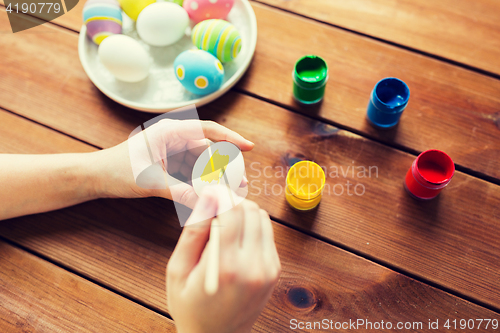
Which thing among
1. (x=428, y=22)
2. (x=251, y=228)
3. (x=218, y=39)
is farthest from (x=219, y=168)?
(x=428, y=22)

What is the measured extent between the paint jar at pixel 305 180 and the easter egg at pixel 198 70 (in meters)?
0.27

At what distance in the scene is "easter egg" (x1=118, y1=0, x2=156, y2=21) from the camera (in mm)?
838

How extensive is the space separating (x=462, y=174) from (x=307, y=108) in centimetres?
38

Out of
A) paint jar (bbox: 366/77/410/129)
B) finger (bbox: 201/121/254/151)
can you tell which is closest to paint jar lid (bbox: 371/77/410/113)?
paint jar (bbox: 366/77/410/129)

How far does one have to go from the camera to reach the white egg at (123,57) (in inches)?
30.7

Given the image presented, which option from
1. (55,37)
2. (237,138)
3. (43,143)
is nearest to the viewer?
(237,138)

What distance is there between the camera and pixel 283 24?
36.1 inches

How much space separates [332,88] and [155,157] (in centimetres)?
47

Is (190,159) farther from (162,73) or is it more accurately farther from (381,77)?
(381,77)

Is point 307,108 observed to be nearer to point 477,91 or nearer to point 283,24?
point 283,24

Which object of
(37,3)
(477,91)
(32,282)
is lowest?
(32,282)

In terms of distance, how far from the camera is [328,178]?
2.54ft

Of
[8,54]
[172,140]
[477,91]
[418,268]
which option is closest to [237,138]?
[172,140]

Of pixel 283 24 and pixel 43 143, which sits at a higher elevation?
pixel 283 24
